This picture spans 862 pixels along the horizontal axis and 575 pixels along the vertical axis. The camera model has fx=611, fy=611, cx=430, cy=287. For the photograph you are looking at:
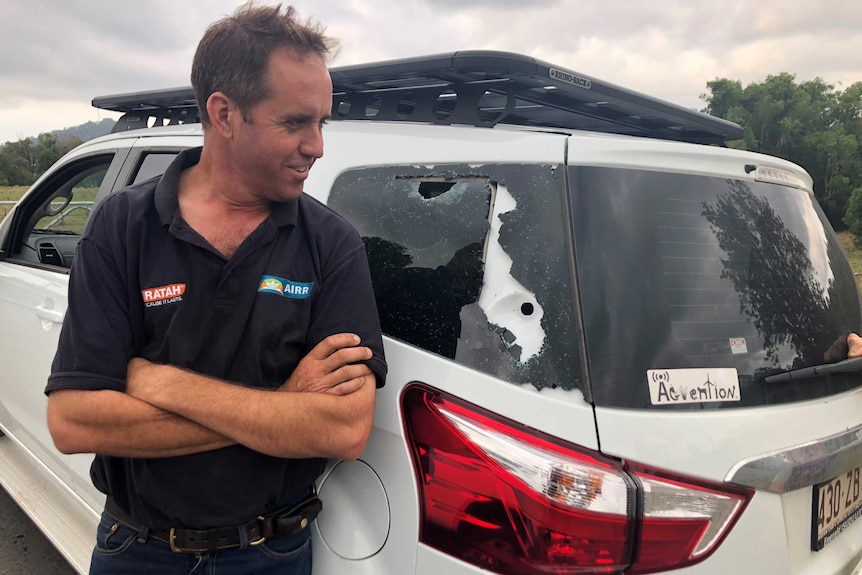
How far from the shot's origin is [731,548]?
50.7 inches

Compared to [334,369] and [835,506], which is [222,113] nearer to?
[334,369]

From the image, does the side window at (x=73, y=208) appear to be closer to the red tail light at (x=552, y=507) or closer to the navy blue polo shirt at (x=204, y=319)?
the navy blue polo shirt at (x=204, y=319)

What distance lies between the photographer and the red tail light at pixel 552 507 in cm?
121

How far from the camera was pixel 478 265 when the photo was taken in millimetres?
1455

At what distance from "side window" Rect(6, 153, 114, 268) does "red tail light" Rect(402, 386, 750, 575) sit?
2360 mm

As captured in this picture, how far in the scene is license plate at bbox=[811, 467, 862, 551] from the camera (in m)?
1.50

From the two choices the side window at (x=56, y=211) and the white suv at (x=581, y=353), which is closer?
the white suv at (x=581, y=353)

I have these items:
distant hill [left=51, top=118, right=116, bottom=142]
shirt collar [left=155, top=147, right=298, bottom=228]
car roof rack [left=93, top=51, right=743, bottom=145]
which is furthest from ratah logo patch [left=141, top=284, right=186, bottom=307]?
distant hill [left=51, top=118, right=116, bottom=142]

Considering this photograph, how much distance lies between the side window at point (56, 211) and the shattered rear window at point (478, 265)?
1.87 m

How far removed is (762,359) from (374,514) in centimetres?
101

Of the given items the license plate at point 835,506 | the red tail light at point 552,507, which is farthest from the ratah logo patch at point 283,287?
the license plate at point 835,506

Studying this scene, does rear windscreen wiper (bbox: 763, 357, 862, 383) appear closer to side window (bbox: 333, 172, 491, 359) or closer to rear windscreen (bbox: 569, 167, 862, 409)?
rear windscreen (bbox: 569, 167, 862, 409)

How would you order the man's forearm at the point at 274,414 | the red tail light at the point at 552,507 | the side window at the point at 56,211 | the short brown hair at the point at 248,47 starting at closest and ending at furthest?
the red tail light at the point at 552,507 < the man's forearm at the point at 274,414 < the short brown hair at the point at 248,47 < the side window at the point at 56,211

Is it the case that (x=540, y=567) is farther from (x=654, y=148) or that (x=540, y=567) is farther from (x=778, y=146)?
(x=778, y=146)
